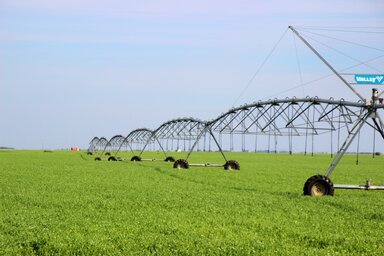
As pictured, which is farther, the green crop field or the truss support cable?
the truss support cable

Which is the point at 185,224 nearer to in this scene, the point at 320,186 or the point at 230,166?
the point at 320,186

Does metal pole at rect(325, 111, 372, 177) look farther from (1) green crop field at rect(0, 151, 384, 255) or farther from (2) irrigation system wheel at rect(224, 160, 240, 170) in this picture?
(2) irrigation system wheel at rect(224, 160, 240, 170)

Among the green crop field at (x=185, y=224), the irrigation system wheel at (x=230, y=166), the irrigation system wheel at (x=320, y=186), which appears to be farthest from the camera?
the irrigation system wheel at (x=230, y=166)

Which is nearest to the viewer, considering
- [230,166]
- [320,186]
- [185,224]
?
[185,224]

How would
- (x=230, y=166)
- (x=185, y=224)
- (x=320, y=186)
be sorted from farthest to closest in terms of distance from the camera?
(x=230, y=166)
(x=320, y=186)
(x=185, y=224)

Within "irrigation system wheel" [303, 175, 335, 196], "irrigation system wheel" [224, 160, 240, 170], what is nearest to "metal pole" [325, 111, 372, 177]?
"irrigation system wheel" [303, 175, 335, 196]

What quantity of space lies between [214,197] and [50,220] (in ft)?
Answer: 25.2

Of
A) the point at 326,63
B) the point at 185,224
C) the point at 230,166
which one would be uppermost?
the point at 326,63

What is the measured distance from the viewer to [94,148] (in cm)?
11781

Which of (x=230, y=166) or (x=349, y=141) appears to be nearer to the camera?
(x=349, y=141)

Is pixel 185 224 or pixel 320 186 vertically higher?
pixel 320 186

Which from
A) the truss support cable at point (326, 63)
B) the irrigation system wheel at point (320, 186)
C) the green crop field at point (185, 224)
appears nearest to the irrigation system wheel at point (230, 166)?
the truss support cable at point (326, 63)

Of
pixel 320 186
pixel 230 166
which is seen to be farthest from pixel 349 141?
pixel 230 166

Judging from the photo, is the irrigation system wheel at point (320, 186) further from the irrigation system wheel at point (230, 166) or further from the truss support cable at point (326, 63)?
the irrigation system wheel at point (230, 166)
